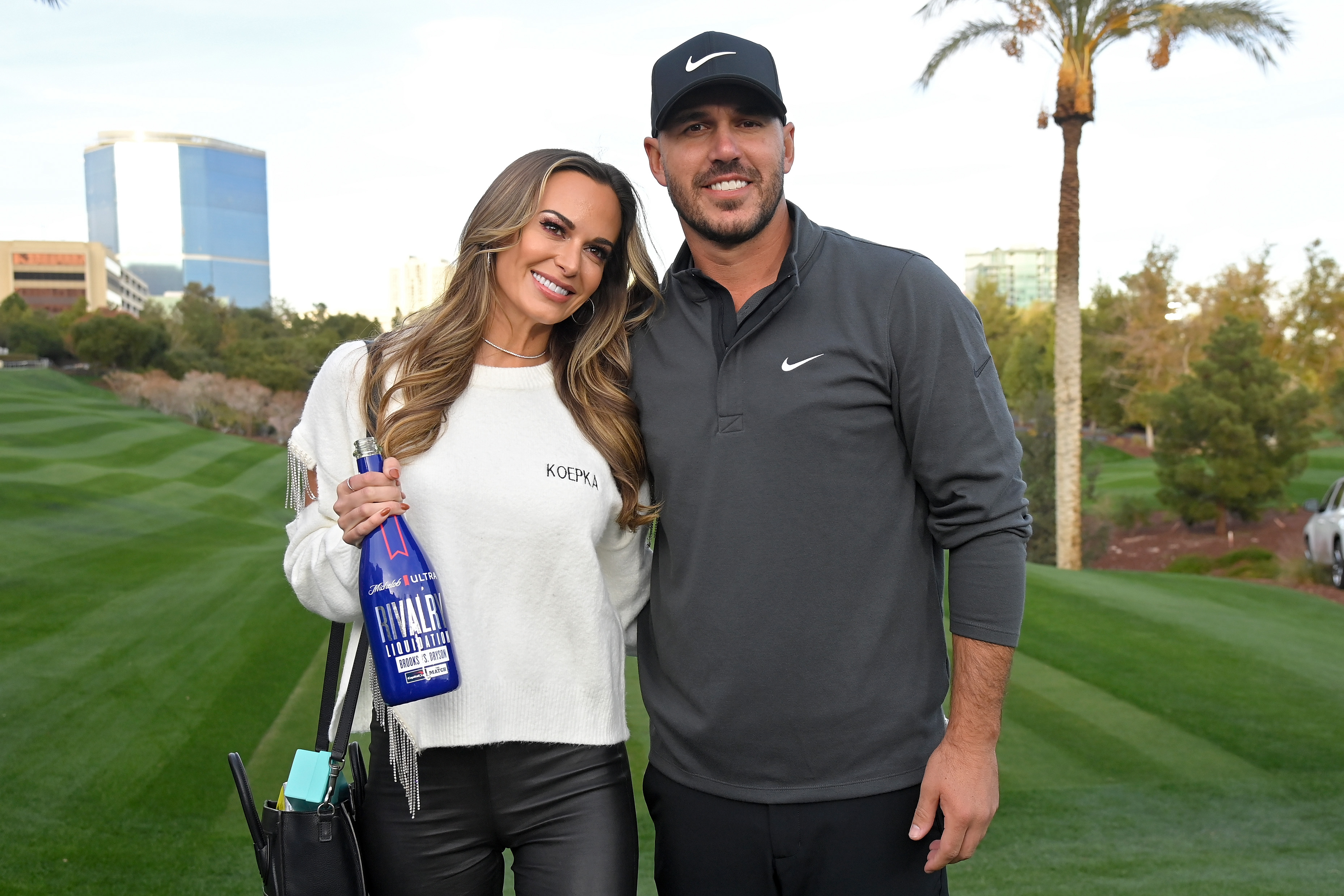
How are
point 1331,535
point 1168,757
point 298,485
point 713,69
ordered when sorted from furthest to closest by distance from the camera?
point 1331,535 → point 1168,757 → point 298,485 → point 713,69

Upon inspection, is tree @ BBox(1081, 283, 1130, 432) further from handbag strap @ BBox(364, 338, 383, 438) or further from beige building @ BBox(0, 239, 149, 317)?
beige building @ BBox(0, 239, 149, 317)

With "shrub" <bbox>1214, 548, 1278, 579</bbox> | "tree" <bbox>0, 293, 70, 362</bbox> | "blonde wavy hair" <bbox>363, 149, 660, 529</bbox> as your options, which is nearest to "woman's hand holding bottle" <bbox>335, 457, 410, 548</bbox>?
"blonde wavy hair" <bbox>363, 149, 660, 529</bbox>

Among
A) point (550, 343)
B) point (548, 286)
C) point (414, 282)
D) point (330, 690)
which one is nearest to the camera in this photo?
point (330, 690)

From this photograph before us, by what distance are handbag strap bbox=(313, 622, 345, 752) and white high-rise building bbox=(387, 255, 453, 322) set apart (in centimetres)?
81

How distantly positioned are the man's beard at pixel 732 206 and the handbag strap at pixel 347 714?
1119 mm

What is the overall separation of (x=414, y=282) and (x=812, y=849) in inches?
1562

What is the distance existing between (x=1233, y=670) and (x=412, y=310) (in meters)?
6.65

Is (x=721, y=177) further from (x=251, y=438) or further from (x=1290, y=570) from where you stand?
(x=251, y=438)

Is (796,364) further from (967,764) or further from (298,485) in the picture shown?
(298,485)

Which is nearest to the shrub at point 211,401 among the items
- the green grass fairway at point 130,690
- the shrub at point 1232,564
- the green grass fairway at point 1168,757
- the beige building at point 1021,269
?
the green grass fairway at point 130,690

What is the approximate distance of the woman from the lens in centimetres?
223

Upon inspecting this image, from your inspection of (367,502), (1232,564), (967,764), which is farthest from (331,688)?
(1232,564)

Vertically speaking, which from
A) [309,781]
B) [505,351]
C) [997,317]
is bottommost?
[309,781]

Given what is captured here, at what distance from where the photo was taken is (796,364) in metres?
2.16
